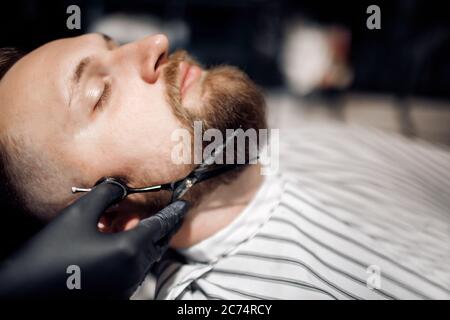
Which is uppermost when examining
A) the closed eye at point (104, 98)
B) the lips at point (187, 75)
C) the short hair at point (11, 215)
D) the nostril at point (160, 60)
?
the nostril at point (160, 60)

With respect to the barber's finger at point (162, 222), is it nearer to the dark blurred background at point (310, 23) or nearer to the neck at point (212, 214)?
the neck at point (212, 214)

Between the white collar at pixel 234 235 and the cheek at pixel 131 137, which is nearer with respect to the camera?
the cheek at pixel 131 137

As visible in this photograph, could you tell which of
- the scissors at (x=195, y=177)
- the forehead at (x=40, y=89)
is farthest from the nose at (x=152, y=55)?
the scissors at (x=195, y=177)

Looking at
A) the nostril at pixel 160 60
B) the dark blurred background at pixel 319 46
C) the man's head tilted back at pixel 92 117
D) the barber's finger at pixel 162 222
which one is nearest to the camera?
the barber's finger at pixel 162 222

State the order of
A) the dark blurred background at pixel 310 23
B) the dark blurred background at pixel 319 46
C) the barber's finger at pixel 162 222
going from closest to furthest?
the barber's finger at pixel 162 222 → the dark blurred background at pixel 319 46 → the dark blurred background at pixel 310 23

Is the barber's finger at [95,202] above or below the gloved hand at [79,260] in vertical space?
above

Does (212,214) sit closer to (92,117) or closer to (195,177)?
(195,177)

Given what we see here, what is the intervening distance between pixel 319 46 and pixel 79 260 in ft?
9.53

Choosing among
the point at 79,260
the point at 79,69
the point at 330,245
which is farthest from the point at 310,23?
the point at 79,260

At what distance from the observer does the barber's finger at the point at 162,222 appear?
711 millimetres

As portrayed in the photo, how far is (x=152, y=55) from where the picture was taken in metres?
0.90

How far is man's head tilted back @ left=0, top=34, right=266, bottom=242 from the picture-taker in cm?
81

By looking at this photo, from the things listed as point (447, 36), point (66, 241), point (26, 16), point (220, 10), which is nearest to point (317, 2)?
point (220, 10)
